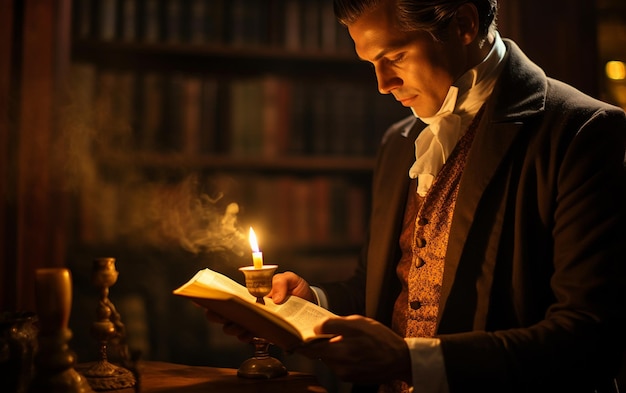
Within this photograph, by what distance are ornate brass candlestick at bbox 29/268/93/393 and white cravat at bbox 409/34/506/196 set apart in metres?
0.81

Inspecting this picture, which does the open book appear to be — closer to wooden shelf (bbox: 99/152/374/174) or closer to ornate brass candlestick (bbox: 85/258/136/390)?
ornate brass candlestick (bbox: 85/258/136/390)

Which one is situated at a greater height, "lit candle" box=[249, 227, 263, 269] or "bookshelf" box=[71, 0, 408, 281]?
"bookshelf" box=[71, 0, 408, 281]

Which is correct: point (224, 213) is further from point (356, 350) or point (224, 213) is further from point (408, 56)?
point (356, 350)

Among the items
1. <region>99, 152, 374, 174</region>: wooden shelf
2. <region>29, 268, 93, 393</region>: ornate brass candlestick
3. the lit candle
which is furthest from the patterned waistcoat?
<region>99, 152, 374, 174</region>: wooden shelf

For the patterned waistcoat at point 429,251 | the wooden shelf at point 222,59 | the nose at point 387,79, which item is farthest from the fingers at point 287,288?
the wooden shelf at point 222,59

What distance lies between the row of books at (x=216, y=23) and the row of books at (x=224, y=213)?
498mm

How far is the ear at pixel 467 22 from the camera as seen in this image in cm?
148

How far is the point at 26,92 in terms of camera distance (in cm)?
213

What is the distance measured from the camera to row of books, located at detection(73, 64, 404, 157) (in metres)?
2.38

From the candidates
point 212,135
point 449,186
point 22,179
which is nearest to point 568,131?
point 449,186

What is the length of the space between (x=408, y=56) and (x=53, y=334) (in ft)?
2.96

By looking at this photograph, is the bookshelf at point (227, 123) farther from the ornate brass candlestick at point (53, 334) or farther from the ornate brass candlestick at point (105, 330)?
the ornate brass candlestick at point (53, 334)

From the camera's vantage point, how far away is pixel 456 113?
153 cm

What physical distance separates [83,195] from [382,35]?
4.31ft
